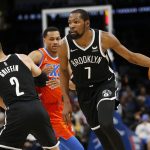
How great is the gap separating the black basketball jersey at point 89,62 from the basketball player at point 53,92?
978mm

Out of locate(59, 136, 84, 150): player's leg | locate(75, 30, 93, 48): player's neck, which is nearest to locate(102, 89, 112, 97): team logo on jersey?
locate(75, 30, 93, 48): player's neck

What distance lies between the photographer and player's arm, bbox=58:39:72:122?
6191 mm

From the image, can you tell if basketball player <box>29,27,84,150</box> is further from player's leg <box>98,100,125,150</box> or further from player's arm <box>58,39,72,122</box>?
player's leg <box>98,100,125,150</box>

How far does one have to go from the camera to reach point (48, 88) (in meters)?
7.11

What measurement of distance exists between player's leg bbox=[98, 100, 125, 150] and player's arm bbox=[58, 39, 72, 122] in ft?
1.32

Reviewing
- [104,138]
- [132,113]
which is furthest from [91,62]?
[132,113]

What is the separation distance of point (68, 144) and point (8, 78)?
1.68 m

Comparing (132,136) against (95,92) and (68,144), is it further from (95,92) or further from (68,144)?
(95,92)

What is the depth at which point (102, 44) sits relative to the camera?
6.13 metres

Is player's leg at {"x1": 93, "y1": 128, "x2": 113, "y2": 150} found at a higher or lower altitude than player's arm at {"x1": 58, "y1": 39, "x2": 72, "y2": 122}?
A: lower

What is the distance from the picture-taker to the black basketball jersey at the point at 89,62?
241 inches

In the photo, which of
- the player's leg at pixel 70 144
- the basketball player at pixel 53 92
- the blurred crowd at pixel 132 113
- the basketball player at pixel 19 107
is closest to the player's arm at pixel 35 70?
the basketball player at pixel 19 107

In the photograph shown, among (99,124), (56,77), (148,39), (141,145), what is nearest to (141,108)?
(141,145)

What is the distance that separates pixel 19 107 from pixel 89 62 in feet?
3.18
